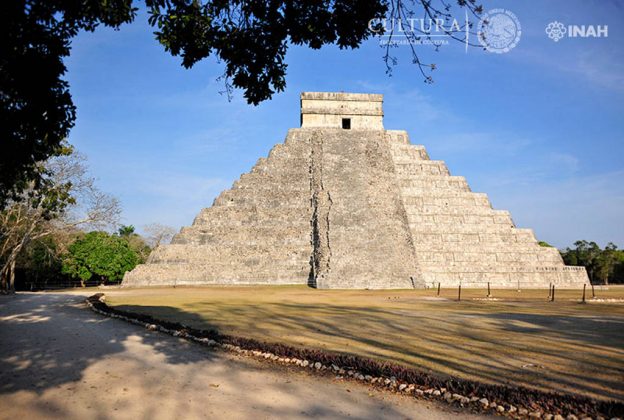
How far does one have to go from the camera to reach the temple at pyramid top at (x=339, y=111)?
1417 inches

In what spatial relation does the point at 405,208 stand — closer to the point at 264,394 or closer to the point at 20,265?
the point at 264,394

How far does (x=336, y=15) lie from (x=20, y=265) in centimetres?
3999

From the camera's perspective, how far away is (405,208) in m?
29.4

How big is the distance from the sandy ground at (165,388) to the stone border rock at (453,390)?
238 mm

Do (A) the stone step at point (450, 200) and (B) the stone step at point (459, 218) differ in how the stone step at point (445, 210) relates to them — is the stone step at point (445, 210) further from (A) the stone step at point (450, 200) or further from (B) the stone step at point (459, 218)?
(A) the stone step at point (450, 200)

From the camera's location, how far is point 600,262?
5675cm

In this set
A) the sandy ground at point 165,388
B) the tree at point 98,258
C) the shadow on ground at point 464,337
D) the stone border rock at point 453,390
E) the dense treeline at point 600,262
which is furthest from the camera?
the dense treeline at point 600,262

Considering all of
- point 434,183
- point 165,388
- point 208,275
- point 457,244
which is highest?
point 434,183

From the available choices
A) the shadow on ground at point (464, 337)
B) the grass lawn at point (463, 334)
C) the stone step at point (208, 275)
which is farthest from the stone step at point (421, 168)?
the shadow on ground at point (464, 337)

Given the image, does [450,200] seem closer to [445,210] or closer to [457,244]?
[445,210]

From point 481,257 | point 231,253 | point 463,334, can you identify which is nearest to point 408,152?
point 481,257

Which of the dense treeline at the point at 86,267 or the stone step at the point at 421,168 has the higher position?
the stone step at the point at 421,168

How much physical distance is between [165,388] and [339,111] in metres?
32.4

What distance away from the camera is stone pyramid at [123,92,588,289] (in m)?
26.0
